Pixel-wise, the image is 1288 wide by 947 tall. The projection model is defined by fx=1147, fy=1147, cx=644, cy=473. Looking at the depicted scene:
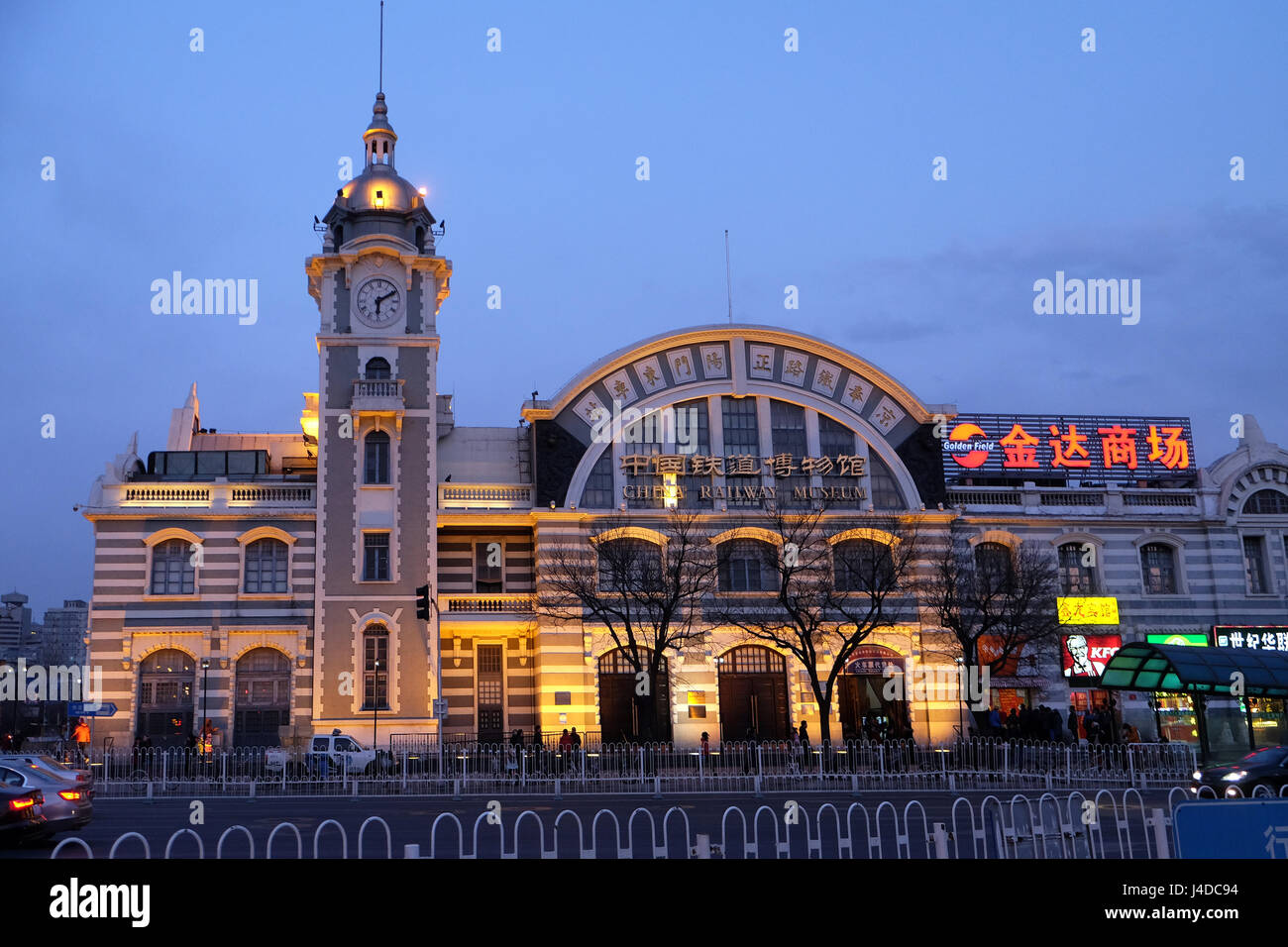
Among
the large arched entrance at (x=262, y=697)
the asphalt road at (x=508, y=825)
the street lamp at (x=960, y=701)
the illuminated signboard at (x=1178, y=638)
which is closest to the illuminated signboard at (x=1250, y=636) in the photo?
the illuminated signboard at (x=1178, y=638)

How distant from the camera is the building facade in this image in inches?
1646

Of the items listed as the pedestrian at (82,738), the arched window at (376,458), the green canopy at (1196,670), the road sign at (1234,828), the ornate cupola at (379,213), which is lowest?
the pedestrian at (82,738)

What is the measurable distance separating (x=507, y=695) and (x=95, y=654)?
14843mm

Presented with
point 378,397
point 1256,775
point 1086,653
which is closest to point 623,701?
point 378,397

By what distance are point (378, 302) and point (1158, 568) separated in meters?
33.7

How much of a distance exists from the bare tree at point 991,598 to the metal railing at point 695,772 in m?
8.85

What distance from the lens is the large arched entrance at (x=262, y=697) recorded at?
136 feet

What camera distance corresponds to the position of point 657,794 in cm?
2853

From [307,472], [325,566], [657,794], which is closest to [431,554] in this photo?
[325,566]

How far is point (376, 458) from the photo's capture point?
143 feet

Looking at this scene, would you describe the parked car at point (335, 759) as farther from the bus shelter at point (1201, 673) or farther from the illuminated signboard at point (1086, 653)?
the illuminated signboard at point (1086, 653)

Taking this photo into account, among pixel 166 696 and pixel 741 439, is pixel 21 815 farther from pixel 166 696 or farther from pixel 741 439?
pixel 741 439
